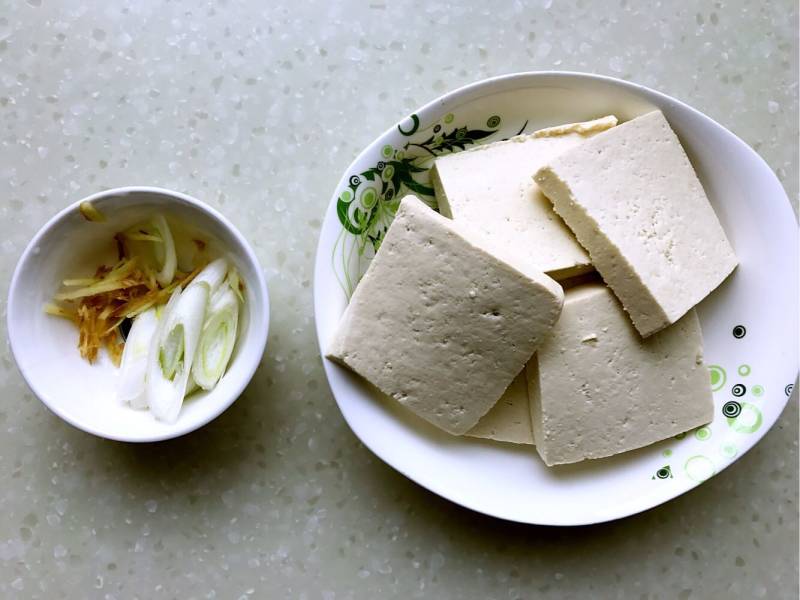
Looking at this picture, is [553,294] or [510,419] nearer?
[553,294]

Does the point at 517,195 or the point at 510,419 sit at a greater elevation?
the point at 517,195

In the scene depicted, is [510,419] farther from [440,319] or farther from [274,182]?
[274,182]

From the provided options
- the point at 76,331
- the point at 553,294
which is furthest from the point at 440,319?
the point at 76,331

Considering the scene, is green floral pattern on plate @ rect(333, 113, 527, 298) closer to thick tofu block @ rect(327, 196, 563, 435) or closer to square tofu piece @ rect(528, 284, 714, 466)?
thick tofu block @ rect(327, 196, 563, 435)

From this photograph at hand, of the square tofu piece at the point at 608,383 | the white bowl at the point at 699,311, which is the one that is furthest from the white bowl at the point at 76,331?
the square tofu piece at the point at 608,383

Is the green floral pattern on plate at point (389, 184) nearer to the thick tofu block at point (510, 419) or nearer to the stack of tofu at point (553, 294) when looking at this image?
the stack of tofu at point (553, 294)

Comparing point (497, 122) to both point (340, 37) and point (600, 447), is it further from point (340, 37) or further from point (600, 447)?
point (600, 447)

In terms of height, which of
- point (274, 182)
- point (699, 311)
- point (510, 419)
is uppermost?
point (274, 182)
